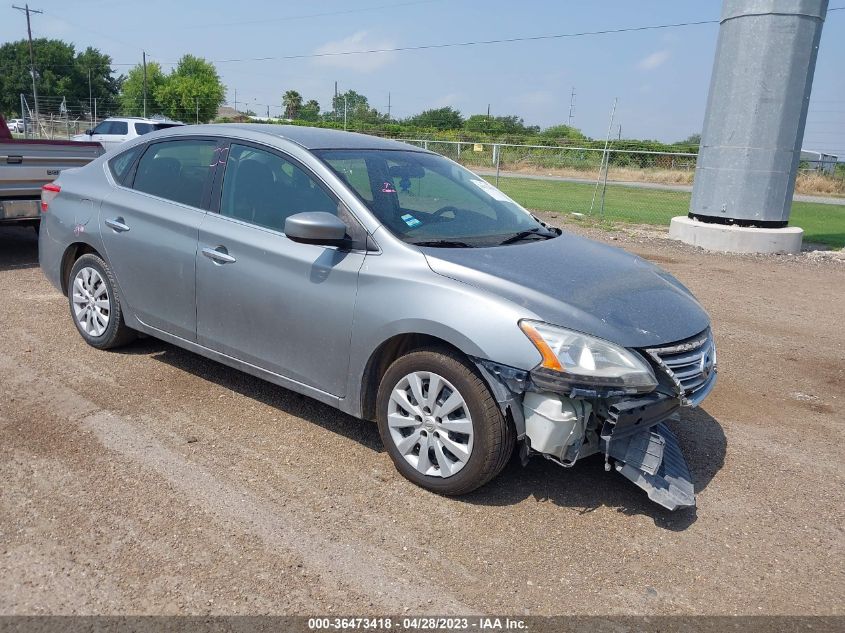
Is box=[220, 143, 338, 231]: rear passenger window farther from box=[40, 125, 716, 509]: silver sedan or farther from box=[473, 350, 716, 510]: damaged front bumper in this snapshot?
box=[473, 350, 716, 510]: damaged front bumper

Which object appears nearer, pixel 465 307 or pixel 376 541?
pixel 376 541

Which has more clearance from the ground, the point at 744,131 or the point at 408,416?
the point at 744,131

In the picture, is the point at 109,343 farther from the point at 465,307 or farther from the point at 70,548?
the point at 465,307

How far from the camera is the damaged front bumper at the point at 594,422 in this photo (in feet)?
11.2

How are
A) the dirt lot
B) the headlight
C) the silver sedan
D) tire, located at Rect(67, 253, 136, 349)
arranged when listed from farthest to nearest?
1. tire, located at Rect(67, 253, 136, 349)
2. the silver sedan
3. the headlight
4. the dirt lot

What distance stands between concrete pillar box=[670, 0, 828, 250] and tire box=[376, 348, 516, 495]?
35.2 feet

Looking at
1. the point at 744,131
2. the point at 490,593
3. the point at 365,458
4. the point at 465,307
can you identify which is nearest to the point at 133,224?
the point at 365,458

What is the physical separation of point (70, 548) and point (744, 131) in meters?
12.6

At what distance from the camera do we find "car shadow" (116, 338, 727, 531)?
3.79m

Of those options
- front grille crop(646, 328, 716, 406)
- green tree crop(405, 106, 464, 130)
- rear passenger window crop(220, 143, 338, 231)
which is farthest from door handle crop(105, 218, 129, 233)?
green tree crop(405, 106, 464, 130)

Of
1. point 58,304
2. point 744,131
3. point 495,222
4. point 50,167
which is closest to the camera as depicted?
point 495,222

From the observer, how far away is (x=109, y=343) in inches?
217

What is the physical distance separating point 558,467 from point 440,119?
59.9 metres

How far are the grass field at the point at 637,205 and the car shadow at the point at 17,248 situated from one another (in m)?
12.0
